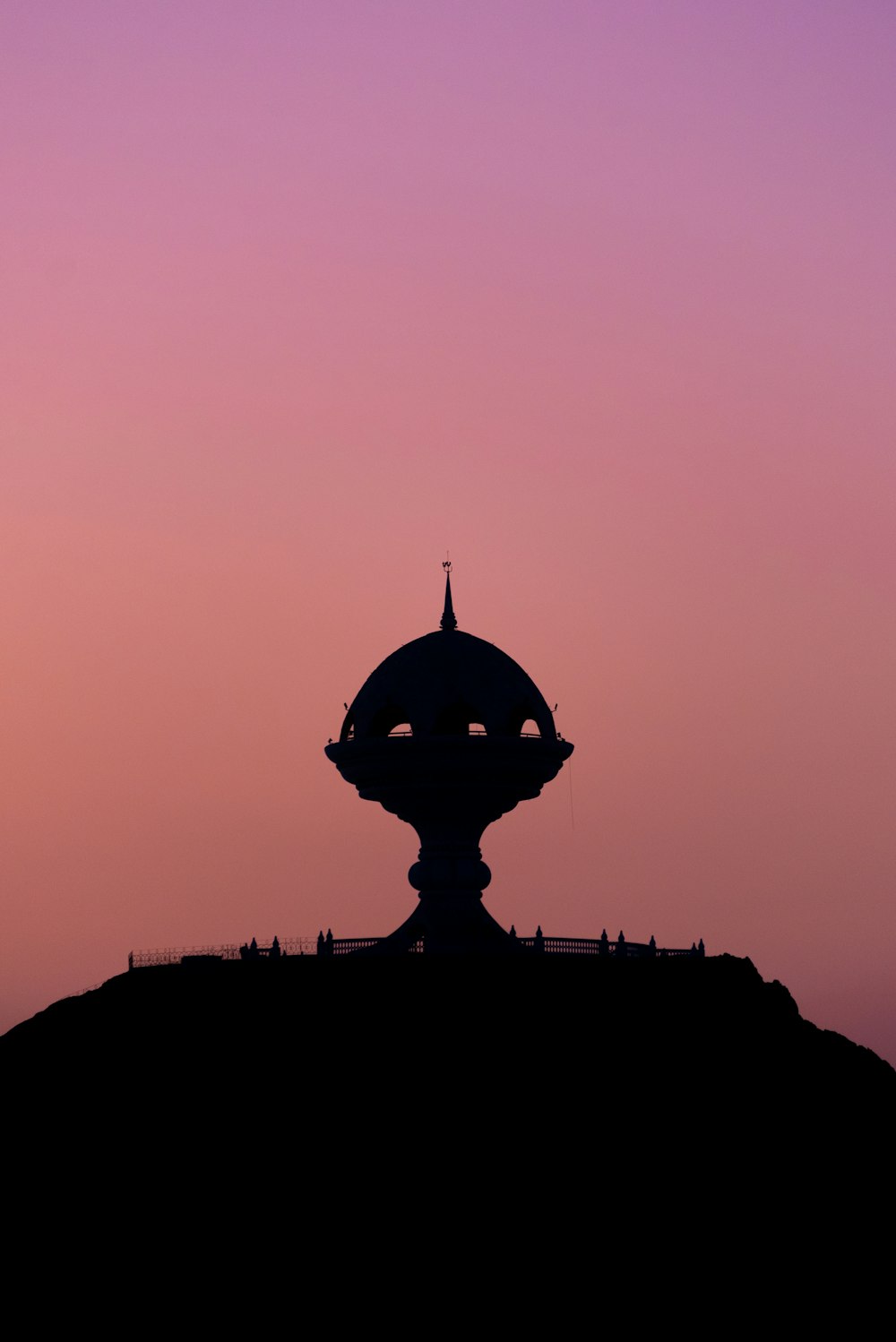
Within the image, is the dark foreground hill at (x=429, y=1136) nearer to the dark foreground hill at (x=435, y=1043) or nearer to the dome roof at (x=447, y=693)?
the dark foreground hill at (x=435, y=1043)

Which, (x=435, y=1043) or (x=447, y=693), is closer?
(x=435, y=1043)

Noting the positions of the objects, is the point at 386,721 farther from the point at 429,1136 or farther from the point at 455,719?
the point at 429,1136

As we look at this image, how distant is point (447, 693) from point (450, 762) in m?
2.98

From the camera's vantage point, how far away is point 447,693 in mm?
90000

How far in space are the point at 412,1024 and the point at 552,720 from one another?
1499 centimetres

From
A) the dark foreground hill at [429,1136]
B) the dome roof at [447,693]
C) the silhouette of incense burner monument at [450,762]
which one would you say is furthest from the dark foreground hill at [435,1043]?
the dome roof at [447,693]

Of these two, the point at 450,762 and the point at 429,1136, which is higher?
the point at 450,762

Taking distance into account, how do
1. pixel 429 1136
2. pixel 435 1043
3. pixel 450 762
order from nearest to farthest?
pixel 429 1136 → pixel 435 1043 → pixel 450 762

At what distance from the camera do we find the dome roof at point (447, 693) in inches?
3541

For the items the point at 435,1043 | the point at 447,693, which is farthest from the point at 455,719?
the point at 435,1043

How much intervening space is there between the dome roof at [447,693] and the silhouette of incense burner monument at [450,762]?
0.11 feet

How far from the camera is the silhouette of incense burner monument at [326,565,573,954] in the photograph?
88625 millimetres

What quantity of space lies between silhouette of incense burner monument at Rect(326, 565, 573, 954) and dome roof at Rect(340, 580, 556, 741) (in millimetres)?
34

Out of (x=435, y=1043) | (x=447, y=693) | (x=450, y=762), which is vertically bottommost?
(x=435, y=1043)
